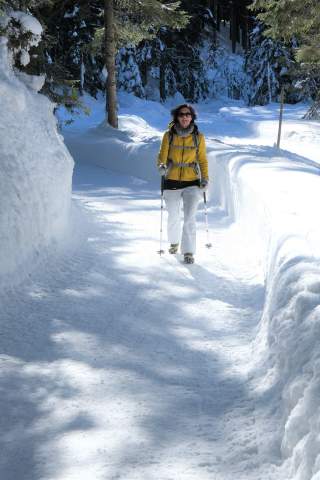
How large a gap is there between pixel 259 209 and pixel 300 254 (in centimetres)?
322

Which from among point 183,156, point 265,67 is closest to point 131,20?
point 183,156

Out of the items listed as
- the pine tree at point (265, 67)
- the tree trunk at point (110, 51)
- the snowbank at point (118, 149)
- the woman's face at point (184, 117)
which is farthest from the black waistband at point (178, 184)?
the pine tree at point (265, 67)

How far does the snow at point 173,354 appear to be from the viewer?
3336 mm

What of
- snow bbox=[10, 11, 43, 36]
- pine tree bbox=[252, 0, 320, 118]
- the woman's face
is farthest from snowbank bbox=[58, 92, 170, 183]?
the woman's face

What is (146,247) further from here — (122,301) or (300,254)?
(300,254)

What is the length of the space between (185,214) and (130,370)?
349 centimetres

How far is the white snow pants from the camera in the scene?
7.61 meters

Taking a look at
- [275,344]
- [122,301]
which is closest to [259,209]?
[122,301]

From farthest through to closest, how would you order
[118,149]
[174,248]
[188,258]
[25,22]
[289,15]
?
[118,149] → [289,15] → [25,22] → [174,248] → [188,258]

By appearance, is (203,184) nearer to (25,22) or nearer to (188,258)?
(188,258)

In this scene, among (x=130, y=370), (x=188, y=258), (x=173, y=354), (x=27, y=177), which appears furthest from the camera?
(x=188, y=258)

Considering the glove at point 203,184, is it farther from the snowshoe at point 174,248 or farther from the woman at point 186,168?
the snowshoe at point 174,248

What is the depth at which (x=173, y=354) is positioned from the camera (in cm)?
488

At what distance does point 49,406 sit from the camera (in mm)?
3979
